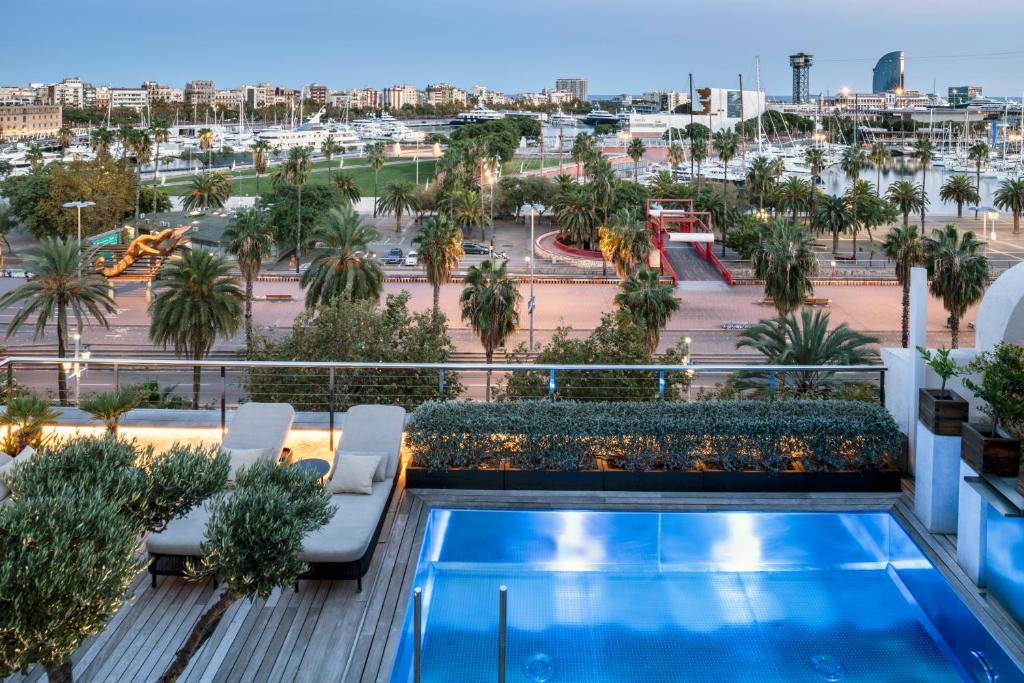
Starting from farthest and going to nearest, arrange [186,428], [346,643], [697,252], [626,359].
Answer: [697,252] < [626,359] < [186,428] < [346,643]

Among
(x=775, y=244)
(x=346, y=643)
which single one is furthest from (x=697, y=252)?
(x=346, y=643)

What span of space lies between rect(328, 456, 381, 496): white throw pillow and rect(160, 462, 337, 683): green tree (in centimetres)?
319

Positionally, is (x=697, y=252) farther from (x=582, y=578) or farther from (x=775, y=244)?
(x=582, y=578)

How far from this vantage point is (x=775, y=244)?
127ft

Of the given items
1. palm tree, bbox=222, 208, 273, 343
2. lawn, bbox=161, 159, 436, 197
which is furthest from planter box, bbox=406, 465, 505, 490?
lawn, bbox=161, 159, 436, 197

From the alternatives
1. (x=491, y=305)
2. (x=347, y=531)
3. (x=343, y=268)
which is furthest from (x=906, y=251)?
(x=347, y=531)

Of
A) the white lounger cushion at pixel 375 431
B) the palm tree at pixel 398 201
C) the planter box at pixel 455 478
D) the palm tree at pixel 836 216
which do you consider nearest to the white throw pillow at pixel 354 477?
the white lounger cushion at pixel 375 431

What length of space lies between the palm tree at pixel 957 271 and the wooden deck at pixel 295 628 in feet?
105

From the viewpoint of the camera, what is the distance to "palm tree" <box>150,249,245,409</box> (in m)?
28.5

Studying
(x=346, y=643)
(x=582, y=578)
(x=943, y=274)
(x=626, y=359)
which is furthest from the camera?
(x=943, y=274)

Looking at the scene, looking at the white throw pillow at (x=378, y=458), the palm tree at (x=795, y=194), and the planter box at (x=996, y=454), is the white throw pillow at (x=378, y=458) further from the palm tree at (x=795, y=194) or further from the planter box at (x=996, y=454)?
the palm tree at (x=795, y=194)

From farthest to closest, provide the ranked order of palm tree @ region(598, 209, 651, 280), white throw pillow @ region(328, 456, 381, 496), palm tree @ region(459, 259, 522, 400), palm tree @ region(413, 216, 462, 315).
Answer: palm tree @ region(598, 209, 651, 280), palm tree @ region(413, 216, 462, 315), palm tree @ region(459, 259, 522, 400), white throw pillow @ region(328, 456, 381, 496)

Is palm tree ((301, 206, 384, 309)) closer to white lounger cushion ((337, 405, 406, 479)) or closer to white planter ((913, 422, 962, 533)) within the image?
white lounger cushion ((337, 405, 406, 479))

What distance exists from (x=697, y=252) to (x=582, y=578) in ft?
183
